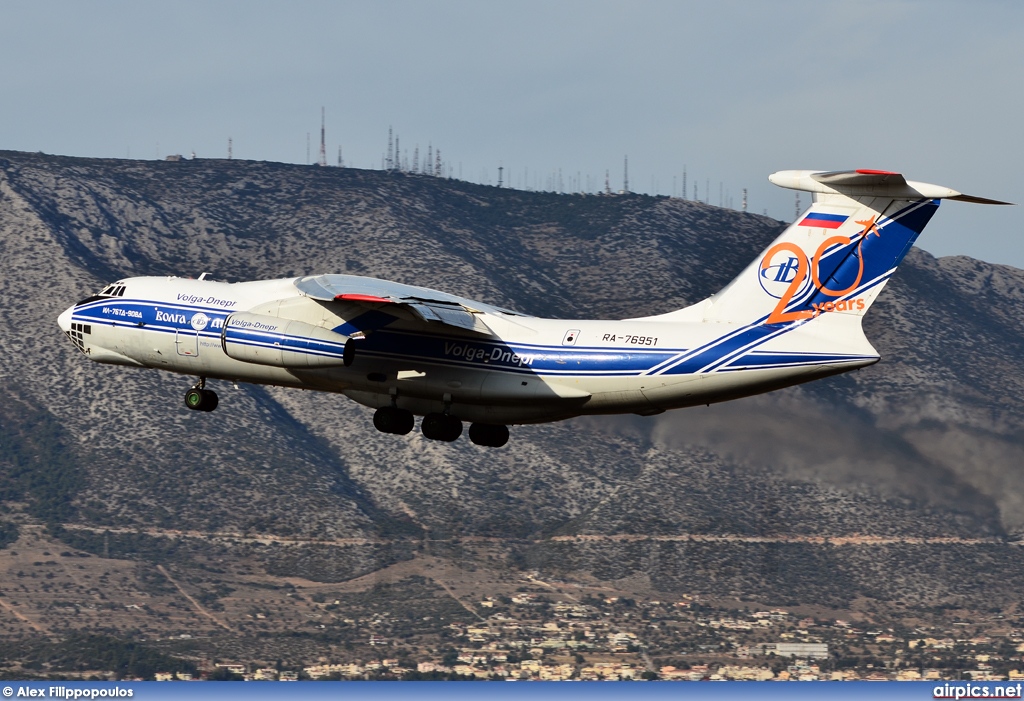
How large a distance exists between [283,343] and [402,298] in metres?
2.01

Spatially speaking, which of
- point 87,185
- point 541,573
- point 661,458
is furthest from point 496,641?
point 87,185

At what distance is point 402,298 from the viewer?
25.2m

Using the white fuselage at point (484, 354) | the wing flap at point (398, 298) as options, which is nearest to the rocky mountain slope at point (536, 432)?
the white fuselage at point (484, 354)

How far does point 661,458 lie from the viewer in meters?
56.2

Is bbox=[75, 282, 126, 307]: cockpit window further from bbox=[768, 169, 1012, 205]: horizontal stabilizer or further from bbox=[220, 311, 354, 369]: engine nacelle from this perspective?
bbox=[768, 169, 1012, 205]: horizontal stabilizer

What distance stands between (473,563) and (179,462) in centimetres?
1444

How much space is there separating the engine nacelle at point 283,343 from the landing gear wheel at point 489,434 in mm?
3135

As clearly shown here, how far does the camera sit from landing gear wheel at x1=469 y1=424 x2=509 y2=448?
27.5 meters

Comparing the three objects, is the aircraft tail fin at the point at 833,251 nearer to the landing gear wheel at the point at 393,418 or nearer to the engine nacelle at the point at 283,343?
the landing gear wheel at the point at 393,418

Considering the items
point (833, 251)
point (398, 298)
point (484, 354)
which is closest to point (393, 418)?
point (484, 354)

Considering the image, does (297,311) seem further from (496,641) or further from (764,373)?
(496,641)

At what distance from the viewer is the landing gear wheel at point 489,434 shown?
90.1 ft

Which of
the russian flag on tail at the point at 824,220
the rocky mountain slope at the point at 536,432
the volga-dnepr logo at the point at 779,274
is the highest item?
the russian flag on tail at the point at 824,220

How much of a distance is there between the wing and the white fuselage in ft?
0.91
